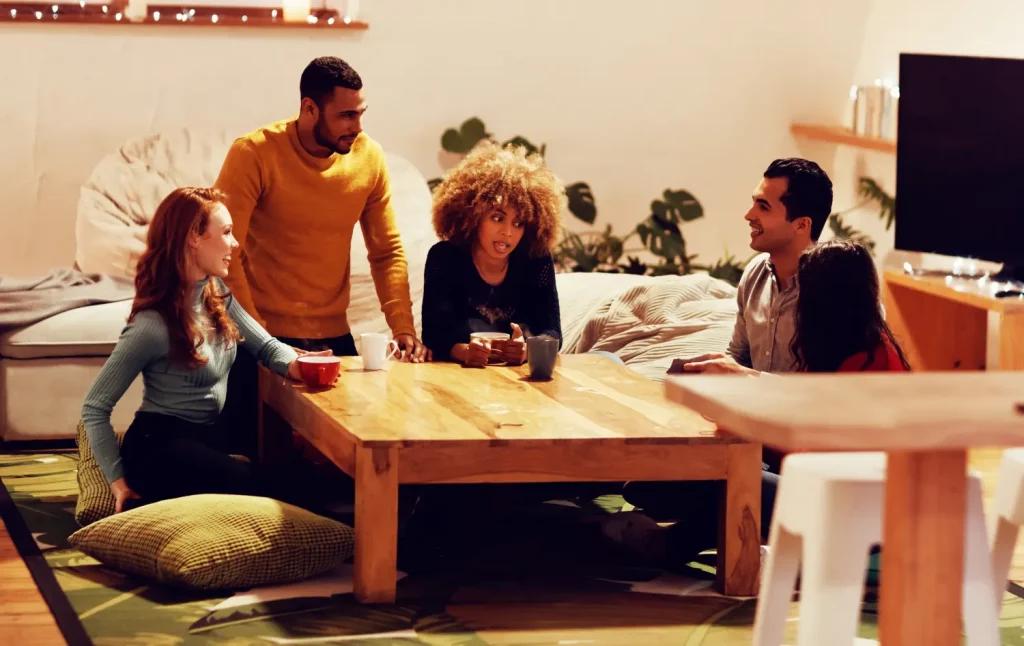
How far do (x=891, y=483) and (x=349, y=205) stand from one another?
225 cm

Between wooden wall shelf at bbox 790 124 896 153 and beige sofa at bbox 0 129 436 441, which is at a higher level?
wooden wall shelf at bbox 790 124 896 153

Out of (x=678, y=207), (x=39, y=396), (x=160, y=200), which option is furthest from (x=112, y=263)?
(x=678, y=207)

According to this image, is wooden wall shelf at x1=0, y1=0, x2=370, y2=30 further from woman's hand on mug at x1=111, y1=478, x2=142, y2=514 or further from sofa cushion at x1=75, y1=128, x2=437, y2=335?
woman's hand on mug at x1=111, y1=478, x2=142, y2=514

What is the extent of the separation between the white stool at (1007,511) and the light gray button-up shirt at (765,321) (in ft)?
2.71

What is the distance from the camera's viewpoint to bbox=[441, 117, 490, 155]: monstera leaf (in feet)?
20.1

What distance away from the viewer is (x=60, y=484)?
408 centimetres

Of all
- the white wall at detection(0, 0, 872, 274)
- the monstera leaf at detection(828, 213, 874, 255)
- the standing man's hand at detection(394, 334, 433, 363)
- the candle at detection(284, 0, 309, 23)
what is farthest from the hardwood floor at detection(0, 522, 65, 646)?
the monstera leaf at detection(828, 213, 874, 255)

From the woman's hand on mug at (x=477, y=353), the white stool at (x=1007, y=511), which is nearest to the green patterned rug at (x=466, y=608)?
the white stool at (x=1007, y=511)

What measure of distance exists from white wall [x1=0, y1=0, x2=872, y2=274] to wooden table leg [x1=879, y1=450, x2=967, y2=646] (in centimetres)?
442

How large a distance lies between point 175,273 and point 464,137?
283 cm

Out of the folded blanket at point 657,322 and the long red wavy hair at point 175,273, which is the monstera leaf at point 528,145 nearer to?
the folded blanket at point 657,322

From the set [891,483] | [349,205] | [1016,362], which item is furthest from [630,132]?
[891,483]

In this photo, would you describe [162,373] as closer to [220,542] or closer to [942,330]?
[220,542]

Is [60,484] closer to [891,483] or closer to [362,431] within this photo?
[362,431]
